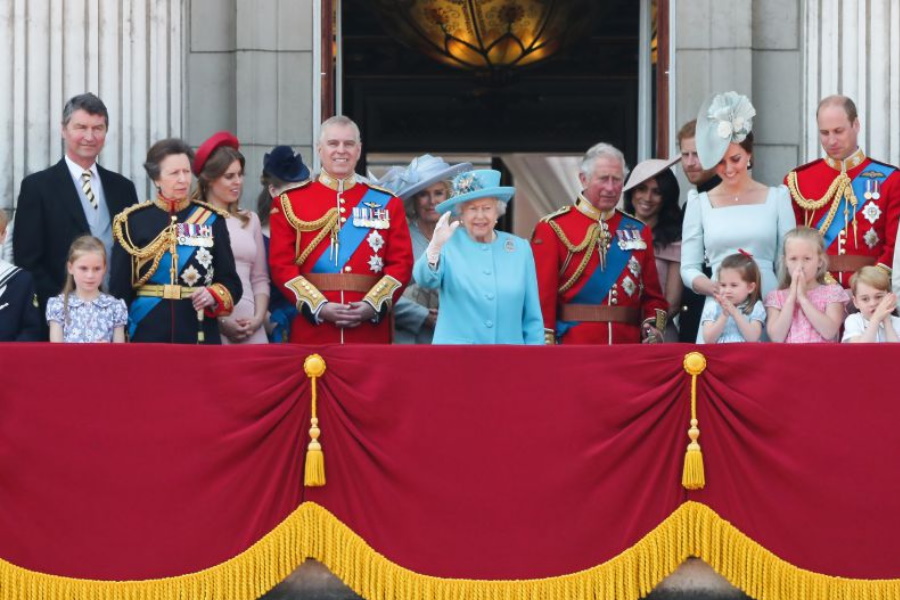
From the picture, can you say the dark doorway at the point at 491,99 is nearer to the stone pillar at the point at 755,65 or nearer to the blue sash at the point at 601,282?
the stone pillar at the point at 755,65

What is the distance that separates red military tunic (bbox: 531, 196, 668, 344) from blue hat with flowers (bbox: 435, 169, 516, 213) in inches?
29.1

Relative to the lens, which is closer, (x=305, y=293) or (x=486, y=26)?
(x=305, y=293)

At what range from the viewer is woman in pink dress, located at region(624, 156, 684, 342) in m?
10.2

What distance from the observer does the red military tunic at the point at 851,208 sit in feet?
31.3

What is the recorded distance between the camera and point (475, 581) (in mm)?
8180

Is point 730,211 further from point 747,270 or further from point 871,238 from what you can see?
point 871,238

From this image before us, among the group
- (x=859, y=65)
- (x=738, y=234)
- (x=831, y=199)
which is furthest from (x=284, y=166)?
(x=859, y=65)

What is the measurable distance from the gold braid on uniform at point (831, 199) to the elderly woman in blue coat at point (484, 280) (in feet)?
4.69

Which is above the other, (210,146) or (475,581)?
(210,146)

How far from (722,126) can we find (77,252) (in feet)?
10.1

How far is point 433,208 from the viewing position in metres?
10.2

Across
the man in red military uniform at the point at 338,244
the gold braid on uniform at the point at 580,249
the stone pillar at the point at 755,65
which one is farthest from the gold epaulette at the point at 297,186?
the stone pillar at the point at 755,65

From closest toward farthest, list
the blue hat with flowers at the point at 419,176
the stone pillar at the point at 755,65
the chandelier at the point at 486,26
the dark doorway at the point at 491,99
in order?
the blue hat with flowers at the point at 419,176 → the stone pillar at the point at 755,65 → the chandelier at the point at 486,26 → the dark doorway at the point at 491,99

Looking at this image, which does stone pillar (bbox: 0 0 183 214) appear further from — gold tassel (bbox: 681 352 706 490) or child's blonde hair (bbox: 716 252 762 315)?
gold tassel (bbox: 681 352 706 490)
